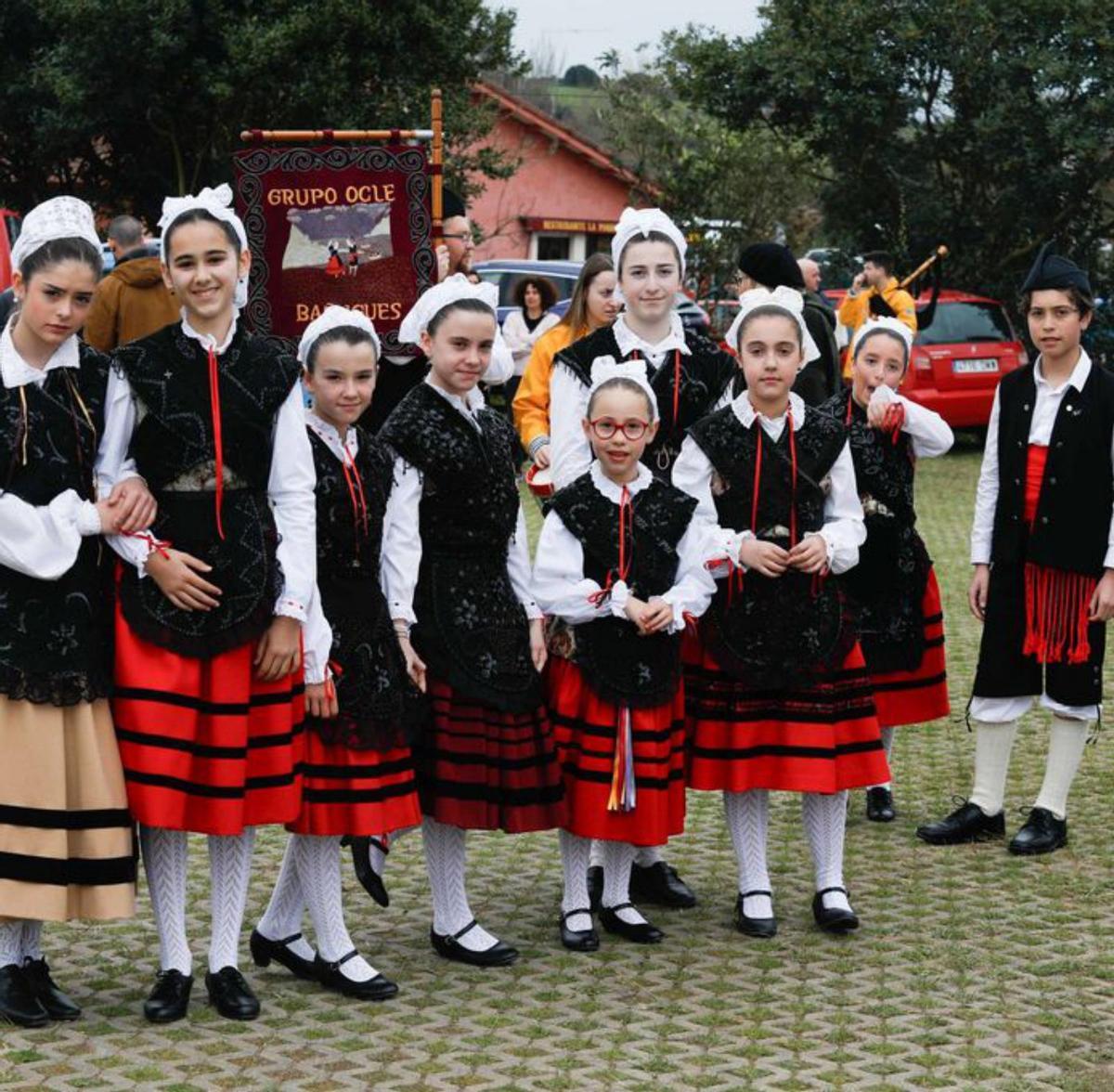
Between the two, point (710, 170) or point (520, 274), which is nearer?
point (520, 274)

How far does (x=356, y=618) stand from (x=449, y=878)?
80 centimetres

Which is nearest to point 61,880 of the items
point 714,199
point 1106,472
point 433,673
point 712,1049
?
point 433,673

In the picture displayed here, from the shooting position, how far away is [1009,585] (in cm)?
704

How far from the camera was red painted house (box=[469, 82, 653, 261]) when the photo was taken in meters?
37.3

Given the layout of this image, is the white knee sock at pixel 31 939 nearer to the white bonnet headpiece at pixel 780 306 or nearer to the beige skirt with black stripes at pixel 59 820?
the beige skirt with black stripes at pixel 59 820

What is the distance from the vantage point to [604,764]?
570 cm

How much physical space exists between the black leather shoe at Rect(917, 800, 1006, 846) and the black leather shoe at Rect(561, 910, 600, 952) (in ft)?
5.59

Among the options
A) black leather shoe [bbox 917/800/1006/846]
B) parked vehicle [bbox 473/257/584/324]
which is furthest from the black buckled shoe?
parked vehicle [bbox 473/257/584/324]

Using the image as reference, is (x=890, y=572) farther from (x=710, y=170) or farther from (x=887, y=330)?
(x=710, y=170)

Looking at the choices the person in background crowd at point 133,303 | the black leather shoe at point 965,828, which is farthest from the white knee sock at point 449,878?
the person in background crowd at point 133,303

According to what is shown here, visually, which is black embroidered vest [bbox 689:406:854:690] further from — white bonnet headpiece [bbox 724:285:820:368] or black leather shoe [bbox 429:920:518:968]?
black leather shoe [bbox 429:920:518:968]

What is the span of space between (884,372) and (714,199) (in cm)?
1968

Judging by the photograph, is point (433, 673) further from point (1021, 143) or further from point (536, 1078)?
point (1021, 143)

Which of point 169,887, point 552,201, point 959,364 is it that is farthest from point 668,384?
point 552,201
